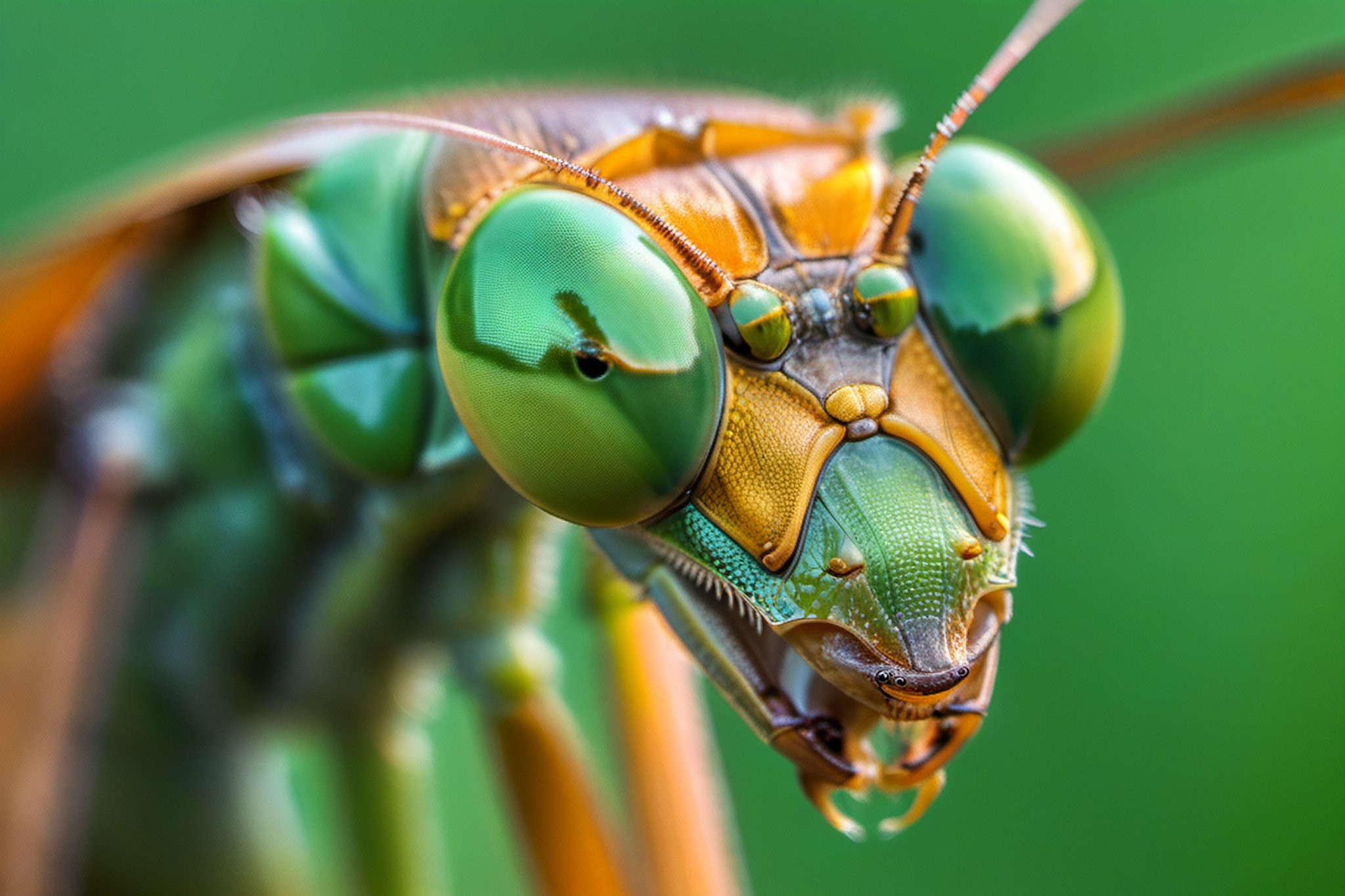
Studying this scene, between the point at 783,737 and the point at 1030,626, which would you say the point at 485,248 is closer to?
the point at 783,737

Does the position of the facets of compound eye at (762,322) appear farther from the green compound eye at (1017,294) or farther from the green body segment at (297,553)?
the green body segment at (297,553)

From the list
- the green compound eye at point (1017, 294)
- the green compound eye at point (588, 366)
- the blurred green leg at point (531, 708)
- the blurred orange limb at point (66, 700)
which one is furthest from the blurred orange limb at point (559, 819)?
the green compound eye at point (1017, 294)

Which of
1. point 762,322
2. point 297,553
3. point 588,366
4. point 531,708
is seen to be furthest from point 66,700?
point 762,322

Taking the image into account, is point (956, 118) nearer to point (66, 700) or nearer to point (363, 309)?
point (363, 309)

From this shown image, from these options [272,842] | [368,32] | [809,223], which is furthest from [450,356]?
[368,32]

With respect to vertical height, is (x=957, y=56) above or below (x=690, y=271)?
above

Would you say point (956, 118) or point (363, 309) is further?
point (363, 309)
